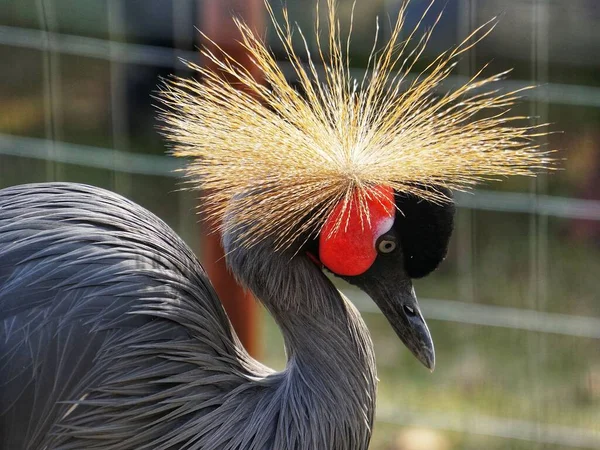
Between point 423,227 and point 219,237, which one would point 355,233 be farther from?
point 219,237

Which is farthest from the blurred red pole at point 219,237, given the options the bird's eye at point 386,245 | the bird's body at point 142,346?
the bird's eye at point 386,245

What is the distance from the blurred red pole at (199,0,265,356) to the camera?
5.26 feet

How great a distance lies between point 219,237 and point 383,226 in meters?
0.48

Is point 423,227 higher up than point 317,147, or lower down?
lower down

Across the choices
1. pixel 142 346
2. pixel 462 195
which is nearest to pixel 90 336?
pixel 142 346

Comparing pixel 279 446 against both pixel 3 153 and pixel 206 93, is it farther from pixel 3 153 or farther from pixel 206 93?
pixel 3 153

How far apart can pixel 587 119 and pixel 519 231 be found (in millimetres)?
400

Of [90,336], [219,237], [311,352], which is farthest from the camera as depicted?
[219,237]

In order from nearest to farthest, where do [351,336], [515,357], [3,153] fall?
[351,336], [3,153], [515,357]

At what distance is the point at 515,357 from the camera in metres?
2.54

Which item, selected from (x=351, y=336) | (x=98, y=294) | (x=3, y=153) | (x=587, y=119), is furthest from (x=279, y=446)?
(x=587, y=119)

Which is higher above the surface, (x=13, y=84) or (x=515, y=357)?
(x=13, y=84)

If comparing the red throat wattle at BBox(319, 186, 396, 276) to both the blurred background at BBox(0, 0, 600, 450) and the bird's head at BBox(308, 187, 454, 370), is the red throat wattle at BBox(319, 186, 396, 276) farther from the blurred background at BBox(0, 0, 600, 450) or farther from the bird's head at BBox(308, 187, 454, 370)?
the blurred background at BBox(0, 0, 600, 450)

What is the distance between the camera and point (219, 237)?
5.46 feet
